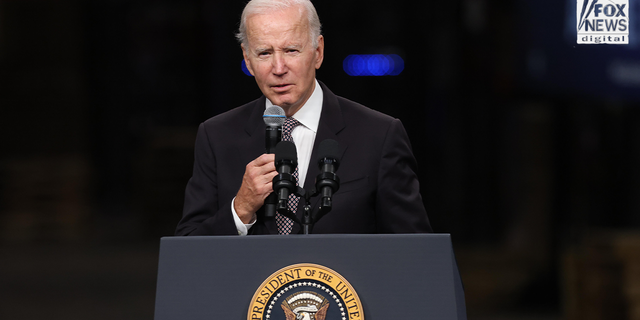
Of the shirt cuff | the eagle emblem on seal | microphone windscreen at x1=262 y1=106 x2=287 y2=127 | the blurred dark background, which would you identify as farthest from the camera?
the blurred dark background

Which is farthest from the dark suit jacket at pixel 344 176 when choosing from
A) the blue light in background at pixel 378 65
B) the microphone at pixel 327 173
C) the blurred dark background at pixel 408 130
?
the blue light in background at pixel 378 65

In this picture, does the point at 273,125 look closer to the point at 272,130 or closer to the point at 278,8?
the point at 272,130

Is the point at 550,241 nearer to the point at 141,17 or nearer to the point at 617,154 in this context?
the point at 617,154

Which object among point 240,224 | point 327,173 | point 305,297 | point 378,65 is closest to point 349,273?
point 305,297

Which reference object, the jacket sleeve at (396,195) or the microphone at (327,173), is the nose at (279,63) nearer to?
the jacket sleeve at (396,195)

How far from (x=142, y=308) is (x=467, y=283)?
2.36 m

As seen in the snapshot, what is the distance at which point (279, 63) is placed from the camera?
1.80 metres

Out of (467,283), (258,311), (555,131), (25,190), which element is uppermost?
(555,131)

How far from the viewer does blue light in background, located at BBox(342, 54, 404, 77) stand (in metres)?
4.54

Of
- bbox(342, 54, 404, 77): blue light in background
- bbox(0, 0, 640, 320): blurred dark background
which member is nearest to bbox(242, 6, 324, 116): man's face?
bbox(0, 0, 640, 320): blurred dark background

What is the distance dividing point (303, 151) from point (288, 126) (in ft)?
0.25

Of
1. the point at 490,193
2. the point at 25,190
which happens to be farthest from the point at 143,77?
the point at 490,193

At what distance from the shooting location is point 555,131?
186 inches

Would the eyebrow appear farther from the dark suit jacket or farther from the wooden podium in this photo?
the wooden podium
